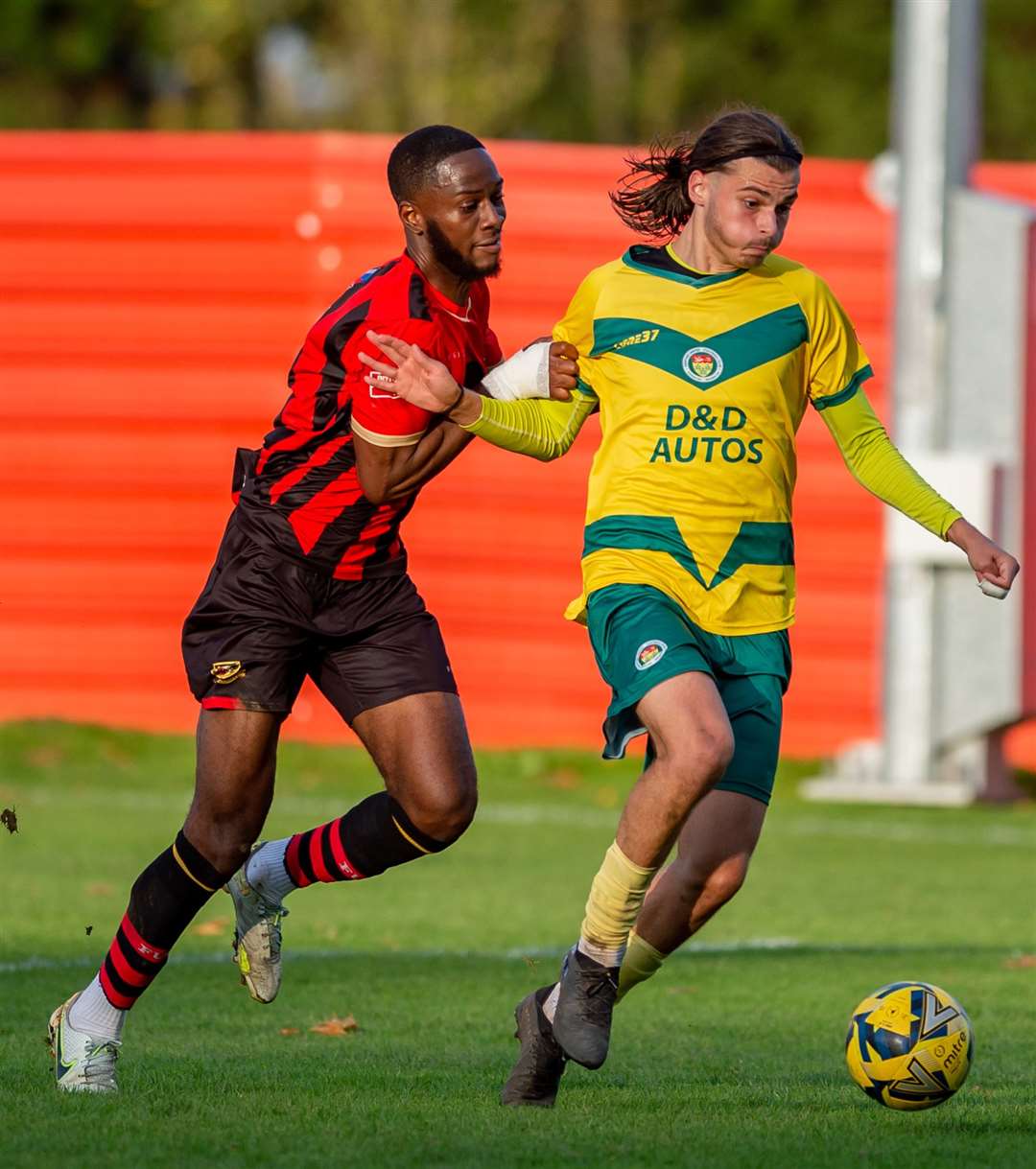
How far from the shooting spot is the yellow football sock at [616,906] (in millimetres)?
5762

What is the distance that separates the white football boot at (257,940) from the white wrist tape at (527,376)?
153cm

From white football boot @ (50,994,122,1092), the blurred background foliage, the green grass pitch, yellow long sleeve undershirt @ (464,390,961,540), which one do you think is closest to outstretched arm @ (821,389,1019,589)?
yellow long sleeve undershirt @ (464,390,961,540)

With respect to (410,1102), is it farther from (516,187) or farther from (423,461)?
(516,187)

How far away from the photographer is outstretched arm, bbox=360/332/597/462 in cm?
595

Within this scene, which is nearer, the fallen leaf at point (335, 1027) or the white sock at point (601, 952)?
the white sock at point (601, 952)

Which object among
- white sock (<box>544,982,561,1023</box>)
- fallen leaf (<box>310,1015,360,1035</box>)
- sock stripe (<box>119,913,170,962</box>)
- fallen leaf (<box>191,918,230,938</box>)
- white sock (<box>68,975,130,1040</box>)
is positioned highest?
sock stripe (<box>119,913,170,962</box>)

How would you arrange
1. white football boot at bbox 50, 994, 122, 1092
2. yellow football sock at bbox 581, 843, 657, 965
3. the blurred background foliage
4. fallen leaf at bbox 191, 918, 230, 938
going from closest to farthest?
yellow football sock at bbox 581, 843, 657, 965
white football boot at bbox 50, 994, 122, 1092
fallen leaf at bbox 191, 918, 230, 938
the blurred background foliage

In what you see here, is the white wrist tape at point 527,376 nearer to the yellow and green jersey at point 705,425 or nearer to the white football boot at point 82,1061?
the yellow and green jersey at point 705,425

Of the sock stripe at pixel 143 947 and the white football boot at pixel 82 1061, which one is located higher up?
the sock stripe at pixel 143 947

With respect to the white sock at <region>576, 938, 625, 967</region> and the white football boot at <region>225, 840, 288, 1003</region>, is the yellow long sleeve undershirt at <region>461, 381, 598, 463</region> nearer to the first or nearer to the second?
the white sock at <region>576, 938, 625, 967</region>

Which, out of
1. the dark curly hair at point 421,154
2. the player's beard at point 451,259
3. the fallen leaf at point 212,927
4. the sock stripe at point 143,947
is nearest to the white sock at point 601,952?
the sock stripe at point 143,947

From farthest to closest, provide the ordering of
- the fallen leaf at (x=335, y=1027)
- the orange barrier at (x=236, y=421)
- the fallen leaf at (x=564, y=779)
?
the orange barrier at (x=236, y=421) → the fallen leaf at (x=564, y=779) → the fallen leaf at (x=335, y=1027)

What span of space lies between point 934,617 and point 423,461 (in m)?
8.53

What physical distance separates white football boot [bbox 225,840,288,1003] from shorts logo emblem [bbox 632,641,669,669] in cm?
150
